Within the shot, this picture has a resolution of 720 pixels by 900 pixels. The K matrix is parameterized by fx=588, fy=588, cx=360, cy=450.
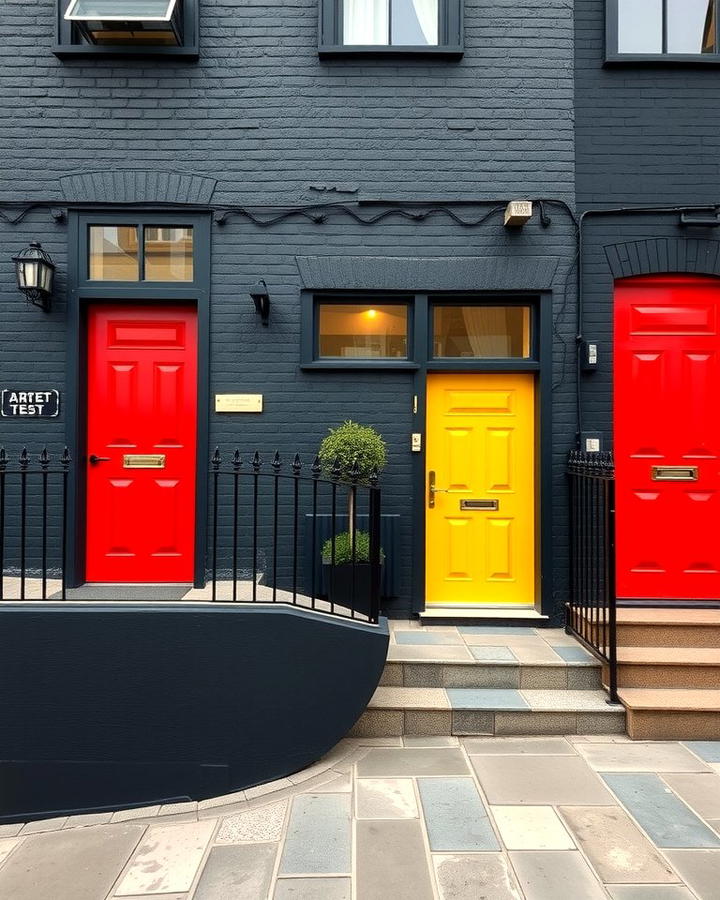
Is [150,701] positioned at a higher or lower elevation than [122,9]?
lower

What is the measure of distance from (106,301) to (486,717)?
4.16 meters

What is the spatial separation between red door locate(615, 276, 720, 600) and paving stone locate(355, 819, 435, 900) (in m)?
2.82

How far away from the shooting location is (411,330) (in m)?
4.80

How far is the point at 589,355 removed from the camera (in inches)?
184

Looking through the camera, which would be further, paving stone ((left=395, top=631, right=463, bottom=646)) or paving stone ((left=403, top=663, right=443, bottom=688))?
paving stone ((left=395, top=631, right=463, bottom=646))

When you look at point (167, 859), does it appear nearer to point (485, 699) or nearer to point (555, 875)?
point (555, 875)

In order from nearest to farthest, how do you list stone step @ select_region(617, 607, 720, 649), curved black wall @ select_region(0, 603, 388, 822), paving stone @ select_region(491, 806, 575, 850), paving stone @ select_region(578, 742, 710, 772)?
paving stone @ select_region(491, 806, 575, 850)
curved black wall @ select_region(0, 603, 388, 822)
paving stone @ select_region(578, 742, 710, 772)
stone step @ select_region(617, 607, 720, 649)

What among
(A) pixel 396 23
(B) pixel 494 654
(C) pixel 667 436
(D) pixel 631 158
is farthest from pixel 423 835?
(A) pixel 396 23

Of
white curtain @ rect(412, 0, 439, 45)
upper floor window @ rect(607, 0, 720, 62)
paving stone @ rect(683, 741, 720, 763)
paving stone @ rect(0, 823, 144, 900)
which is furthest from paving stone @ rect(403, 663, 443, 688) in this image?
upper floor window @ rect(607, 0, 720, 62)

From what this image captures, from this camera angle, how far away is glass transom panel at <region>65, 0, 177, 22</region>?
176 inches

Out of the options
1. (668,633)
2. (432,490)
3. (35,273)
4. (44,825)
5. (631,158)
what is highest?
(631,158)

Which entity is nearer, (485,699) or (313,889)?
(313,889)

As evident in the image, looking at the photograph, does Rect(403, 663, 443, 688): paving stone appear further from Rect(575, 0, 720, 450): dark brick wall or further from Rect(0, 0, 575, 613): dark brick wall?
Rect(575, 0, 720, 450): dark brick wall

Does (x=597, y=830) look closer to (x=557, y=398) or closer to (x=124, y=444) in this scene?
(x=557, y=398)
